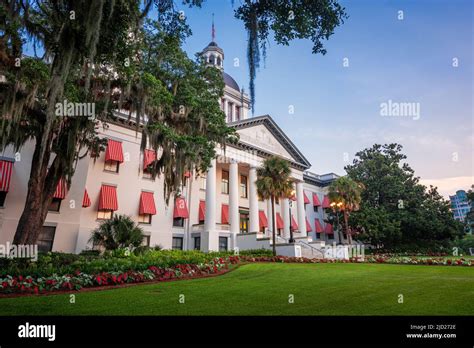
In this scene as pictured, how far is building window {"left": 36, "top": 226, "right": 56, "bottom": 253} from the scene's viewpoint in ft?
68.6

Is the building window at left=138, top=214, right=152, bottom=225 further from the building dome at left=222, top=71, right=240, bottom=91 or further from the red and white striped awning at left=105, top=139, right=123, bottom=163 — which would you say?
the building dome at left=222, top=71, right=240, bottom=91

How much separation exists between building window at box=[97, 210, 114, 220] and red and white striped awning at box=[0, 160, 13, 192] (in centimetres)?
634

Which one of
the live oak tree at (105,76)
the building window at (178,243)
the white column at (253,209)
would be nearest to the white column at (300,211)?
the white column at (253,209)

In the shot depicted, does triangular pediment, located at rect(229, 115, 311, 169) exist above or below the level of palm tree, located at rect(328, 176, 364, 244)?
above

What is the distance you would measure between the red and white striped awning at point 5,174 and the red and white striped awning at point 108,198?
6.00 m

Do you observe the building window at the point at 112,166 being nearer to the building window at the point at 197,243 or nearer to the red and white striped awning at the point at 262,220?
the building window at the point at 197,243

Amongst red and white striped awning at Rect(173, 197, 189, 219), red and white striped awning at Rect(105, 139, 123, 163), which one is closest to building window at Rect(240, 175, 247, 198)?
red and white striped awning at Rect(173, 197, 189, 219)

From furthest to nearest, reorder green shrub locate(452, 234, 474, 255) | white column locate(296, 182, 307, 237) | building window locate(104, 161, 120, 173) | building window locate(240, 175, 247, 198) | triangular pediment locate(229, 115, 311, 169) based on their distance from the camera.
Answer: green shrub locate(452, 234, 474, 255)
white column locate(296, 182, 307, 237)
building window locate(240, 175, 247, 198)
triangular pediment locate(229, 115, 311, 169)
building window locate(104, 161, 120, 173)

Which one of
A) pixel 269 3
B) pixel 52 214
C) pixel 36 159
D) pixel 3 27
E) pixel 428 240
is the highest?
pixel 3 27

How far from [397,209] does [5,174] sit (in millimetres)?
42569

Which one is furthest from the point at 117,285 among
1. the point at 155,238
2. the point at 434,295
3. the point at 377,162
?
the point at 377,162

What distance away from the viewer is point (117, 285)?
10375 mm
